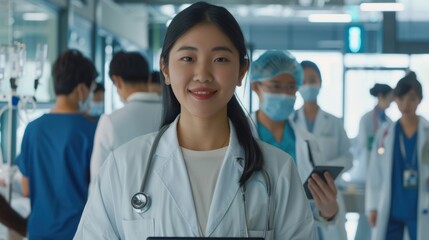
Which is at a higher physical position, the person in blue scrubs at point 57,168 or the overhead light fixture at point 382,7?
the overhead light fixture at point 382,7

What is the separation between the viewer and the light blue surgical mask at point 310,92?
16.8 ft

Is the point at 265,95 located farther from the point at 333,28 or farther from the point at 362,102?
the point at 333,28

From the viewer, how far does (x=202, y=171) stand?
1.84m

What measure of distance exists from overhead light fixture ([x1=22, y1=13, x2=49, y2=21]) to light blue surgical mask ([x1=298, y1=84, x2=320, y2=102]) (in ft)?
11.9

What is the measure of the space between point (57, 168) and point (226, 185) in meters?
1.98

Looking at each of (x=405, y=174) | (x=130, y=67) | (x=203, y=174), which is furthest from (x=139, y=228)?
(x=405, y=174)

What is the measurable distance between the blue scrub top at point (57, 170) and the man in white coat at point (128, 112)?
128 mm

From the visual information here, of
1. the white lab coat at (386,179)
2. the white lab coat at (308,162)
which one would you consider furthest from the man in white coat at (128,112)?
the white lab coat at (386,179)

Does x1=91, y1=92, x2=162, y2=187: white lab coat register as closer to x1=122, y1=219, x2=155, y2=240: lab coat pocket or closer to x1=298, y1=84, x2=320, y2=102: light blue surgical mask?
x1=298, y1=84, x2=320, y2=102: light blue surgical mask

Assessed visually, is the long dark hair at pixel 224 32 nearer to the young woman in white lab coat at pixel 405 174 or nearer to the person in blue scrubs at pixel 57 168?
the person in blue scrubs at pixel 57 168

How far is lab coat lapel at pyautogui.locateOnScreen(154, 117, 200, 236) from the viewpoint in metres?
1.77

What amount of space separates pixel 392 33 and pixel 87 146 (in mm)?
7903

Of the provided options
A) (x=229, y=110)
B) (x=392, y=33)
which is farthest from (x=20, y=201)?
(x=392, y=33)

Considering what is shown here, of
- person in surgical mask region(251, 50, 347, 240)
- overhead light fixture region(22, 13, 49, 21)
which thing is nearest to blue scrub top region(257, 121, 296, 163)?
person in surgical mask region(251, 50, 347, 240)
